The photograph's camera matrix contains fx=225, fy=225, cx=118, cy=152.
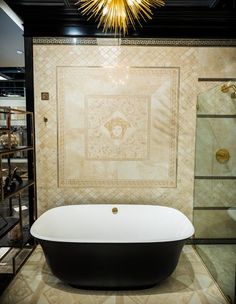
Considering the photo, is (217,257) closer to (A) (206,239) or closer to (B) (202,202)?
(A) (206,239)

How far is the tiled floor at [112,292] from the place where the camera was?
168cm

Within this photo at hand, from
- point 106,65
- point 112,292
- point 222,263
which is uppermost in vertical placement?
point 106,65

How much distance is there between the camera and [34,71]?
2395 mm

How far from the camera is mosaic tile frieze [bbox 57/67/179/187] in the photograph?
7.93 ft

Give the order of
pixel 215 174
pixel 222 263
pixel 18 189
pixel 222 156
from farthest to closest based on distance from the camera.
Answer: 1. pixel 215 174
2. pixel 222 156
3. pixel 18 189
4. pixel 222 263

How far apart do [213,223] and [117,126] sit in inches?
59.1

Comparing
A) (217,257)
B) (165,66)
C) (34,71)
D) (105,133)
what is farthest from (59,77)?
(217,257)

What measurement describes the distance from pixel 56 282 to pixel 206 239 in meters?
1.62

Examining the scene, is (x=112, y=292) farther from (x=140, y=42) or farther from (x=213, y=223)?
(x=140, y=42)

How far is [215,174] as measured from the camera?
2.44m

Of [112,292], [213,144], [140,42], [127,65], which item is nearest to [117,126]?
[127,65]

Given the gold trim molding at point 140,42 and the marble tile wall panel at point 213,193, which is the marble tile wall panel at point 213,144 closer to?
the marble tile wall panel at point 213,193

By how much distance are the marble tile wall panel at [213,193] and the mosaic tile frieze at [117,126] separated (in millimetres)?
311

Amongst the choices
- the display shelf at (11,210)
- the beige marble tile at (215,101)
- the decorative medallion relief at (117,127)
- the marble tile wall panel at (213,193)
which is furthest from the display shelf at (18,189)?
the beige marble tile at (215,101)
